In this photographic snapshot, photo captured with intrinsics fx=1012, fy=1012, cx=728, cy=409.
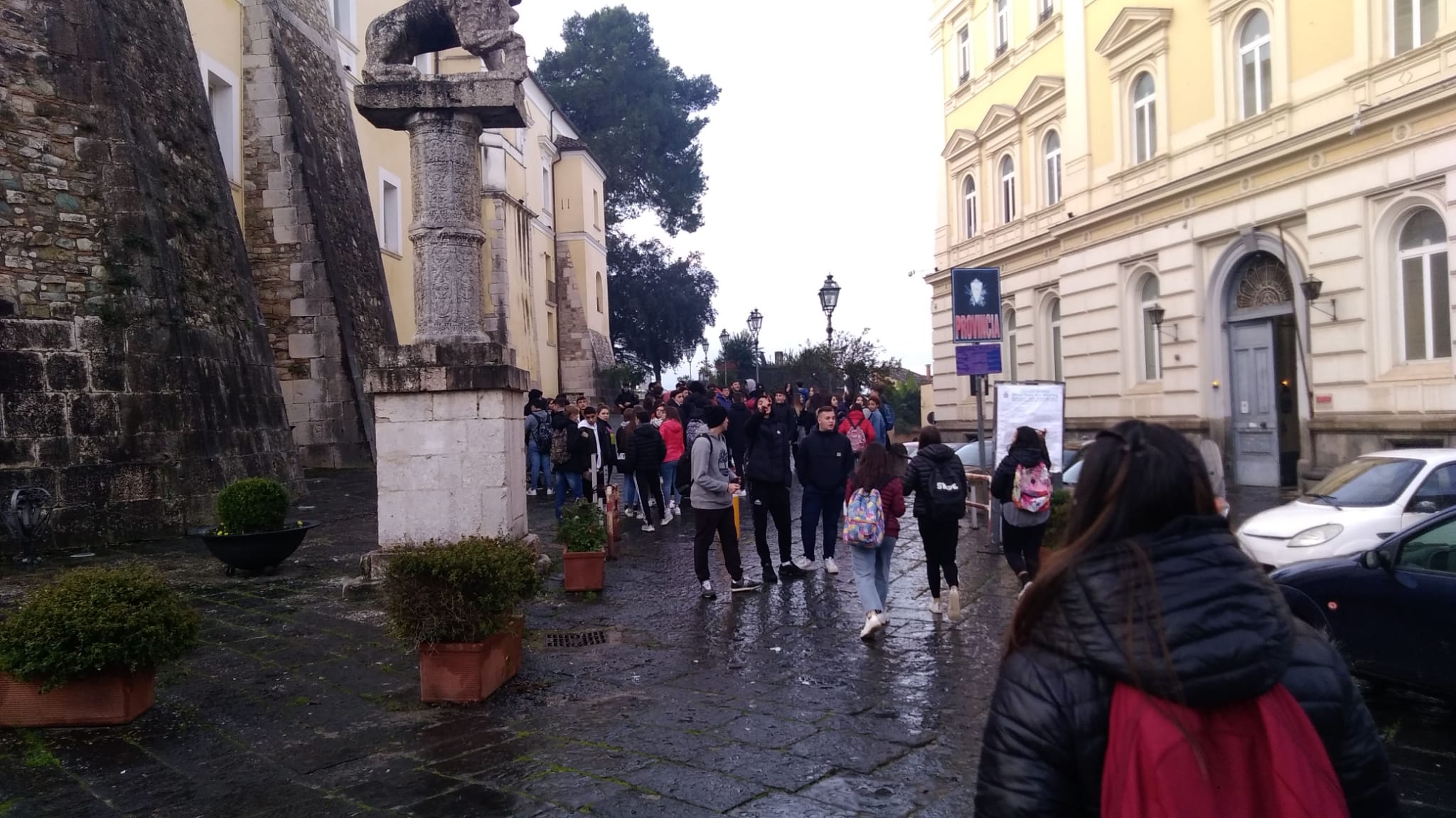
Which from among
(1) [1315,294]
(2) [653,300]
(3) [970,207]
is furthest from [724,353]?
(1) [1315,294]

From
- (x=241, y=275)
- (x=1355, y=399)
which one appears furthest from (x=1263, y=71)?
(x=241, y=275)

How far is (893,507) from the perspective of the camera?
26.3ft

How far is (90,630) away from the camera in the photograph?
5441 millimetres

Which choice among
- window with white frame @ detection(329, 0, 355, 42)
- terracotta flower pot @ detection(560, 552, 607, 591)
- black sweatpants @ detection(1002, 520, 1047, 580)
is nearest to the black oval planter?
terracotta flower pot @ detection(560, 552, 607, 591)

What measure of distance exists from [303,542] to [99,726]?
6797mm

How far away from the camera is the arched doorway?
17.9 m

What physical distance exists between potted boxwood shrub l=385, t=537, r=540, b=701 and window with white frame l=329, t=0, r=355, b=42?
22.9 m

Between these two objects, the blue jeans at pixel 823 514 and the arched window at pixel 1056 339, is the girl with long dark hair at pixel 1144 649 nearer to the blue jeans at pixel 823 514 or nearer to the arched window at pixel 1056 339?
the blue jeans at pixel 823 514

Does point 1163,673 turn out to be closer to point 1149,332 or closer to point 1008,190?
point 1149,332

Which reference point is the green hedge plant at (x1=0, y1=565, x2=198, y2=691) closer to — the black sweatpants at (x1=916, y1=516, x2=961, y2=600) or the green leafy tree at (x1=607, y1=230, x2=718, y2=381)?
the black sweatpants at (x1=916, y1=516, x2=961, y2=600)

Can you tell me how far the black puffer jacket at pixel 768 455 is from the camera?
33.0 feet

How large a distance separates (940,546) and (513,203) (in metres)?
30.3

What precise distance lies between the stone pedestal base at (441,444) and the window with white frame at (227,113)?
1336cm

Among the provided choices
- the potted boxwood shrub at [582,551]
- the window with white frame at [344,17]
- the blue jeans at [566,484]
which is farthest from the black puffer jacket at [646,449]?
the window with white frame at [344,17]
